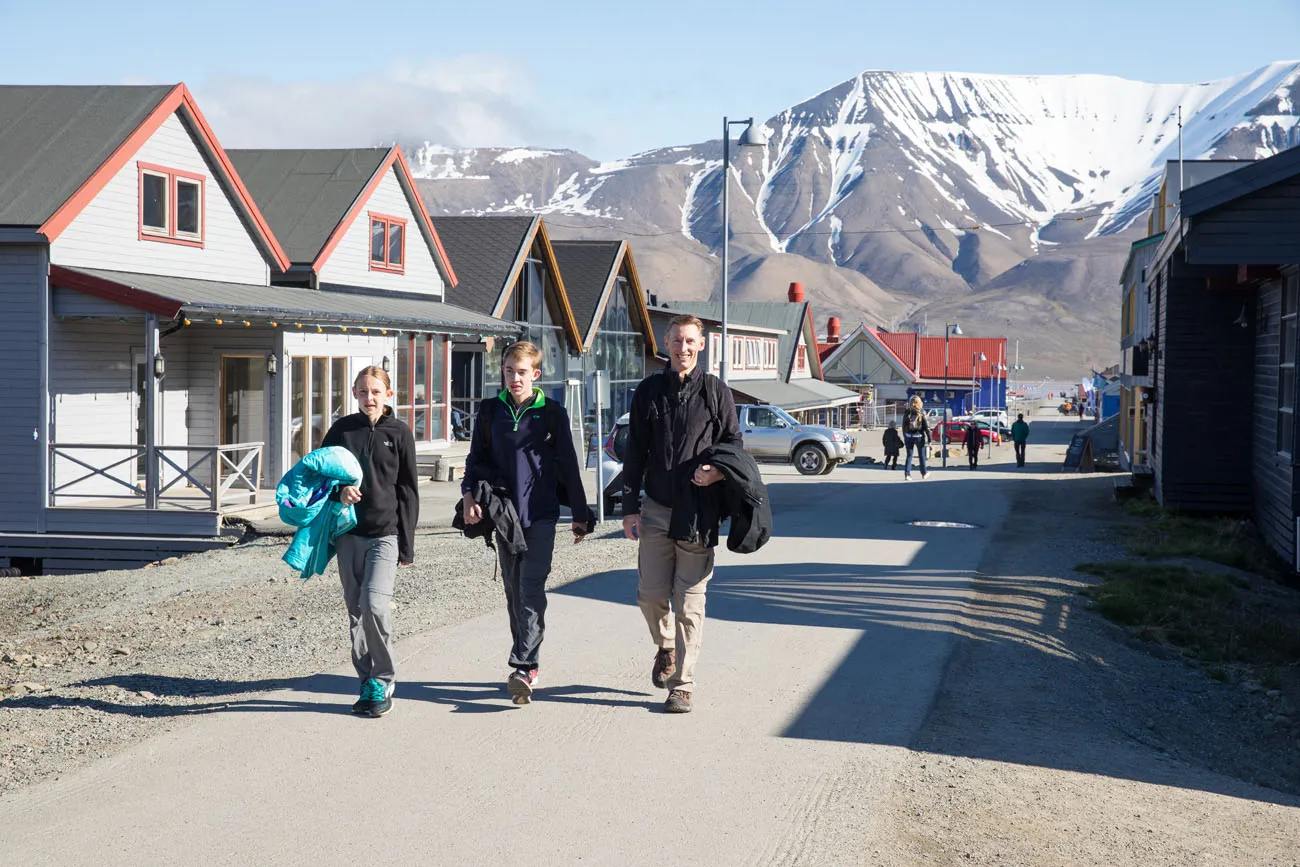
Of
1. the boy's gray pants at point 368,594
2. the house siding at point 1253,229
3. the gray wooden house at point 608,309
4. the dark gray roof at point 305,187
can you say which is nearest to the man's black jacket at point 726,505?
the boy's gray pants at point 368,594

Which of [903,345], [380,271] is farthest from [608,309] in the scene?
[903,345]

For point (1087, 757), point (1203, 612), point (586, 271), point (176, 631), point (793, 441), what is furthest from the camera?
point (586, 271)

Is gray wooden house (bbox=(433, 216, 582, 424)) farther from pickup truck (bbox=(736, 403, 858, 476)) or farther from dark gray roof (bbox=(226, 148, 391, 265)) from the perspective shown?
dark gray roof (bbox=(226, 148, 391, 265))

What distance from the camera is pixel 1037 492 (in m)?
26.9

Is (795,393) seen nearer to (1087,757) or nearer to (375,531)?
(375,531)

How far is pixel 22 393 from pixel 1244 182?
16096 millimetres

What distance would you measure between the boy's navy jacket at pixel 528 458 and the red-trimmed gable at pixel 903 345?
100.0m

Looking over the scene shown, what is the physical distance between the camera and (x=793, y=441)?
33500 millimetres

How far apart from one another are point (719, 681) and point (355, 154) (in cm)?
2374

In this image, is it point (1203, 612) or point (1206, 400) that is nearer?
point (1203, 612)

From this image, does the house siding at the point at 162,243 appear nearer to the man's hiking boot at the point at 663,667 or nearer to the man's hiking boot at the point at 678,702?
the man's hiking boot at the point at 663,667

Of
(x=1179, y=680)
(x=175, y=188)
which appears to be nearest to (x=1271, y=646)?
(x=1179, y=680)

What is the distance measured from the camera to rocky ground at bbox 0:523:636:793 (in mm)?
7480

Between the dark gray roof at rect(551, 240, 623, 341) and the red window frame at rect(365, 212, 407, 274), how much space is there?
1238 cm
